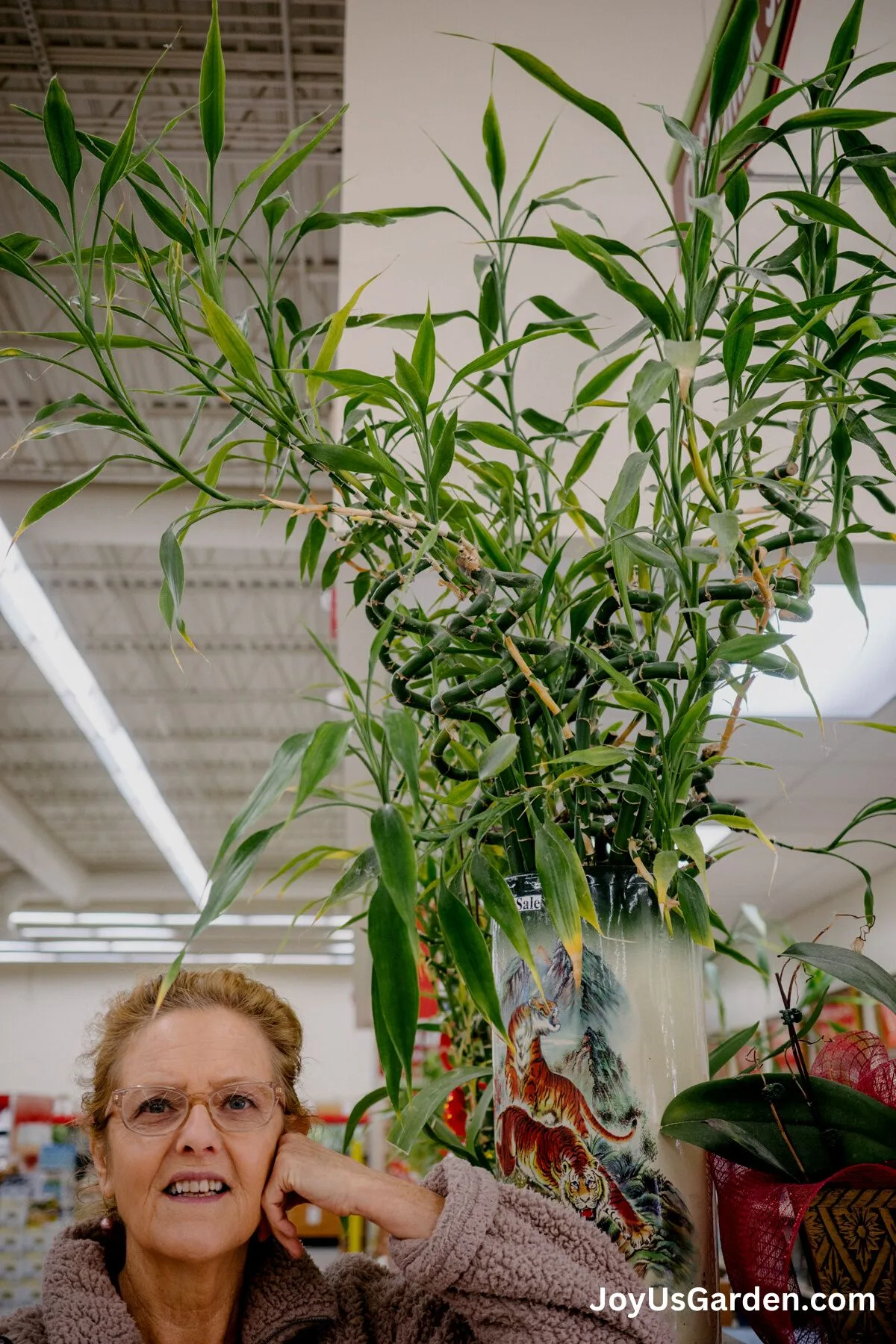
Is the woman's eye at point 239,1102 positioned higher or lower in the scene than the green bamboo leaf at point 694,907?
lower

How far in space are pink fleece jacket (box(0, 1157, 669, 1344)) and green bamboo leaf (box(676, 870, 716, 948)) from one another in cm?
24

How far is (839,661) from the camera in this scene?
265 centimetres

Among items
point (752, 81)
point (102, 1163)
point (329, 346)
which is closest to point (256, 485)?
point (752, 81)

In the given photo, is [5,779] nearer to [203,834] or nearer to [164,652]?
[203,834]

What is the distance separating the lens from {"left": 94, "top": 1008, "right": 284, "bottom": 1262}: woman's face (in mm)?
1056

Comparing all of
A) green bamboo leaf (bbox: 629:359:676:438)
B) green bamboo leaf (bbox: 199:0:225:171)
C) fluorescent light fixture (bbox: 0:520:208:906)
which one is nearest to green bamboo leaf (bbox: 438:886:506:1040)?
green bamboo leaf (bbox: 629:359:676:438)

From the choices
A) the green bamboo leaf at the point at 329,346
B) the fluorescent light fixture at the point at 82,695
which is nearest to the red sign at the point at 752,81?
the green bamboo leaf at the point at 329,346

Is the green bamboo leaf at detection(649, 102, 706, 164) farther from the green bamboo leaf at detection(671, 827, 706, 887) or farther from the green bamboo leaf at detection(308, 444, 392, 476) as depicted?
the green bamboo leaf at detection(671, 827, 706, 887)

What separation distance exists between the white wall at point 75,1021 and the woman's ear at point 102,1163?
44.5 feet

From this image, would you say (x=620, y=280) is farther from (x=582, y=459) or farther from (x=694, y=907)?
(x=694, y=907)

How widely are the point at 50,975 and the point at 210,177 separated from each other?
15.8 m

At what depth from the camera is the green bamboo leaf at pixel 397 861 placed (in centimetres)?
67

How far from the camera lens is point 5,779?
1040 centimetres

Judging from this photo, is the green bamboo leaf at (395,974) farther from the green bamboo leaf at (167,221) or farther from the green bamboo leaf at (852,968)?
the green bamboo leaf at (167,221)
